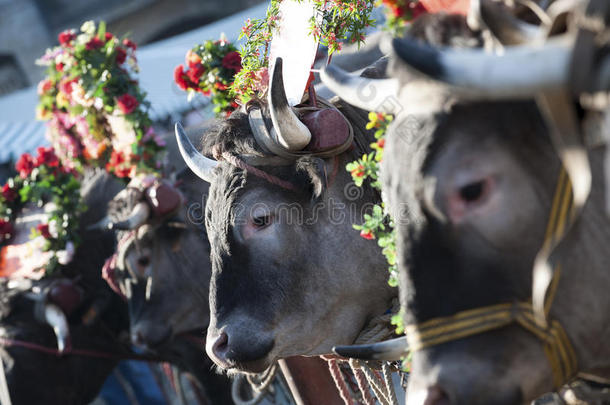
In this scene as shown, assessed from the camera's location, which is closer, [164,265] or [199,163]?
[199,163]

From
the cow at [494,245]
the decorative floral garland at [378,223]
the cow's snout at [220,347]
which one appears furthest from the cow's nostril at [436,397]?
the cow's snout at [220,347]

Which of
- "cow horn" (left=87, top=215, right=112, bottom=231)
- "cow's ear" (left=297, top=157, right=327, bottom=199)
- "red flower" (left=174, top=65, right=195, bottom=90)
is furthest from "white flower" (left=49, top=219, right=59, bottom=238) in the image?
"cow's ear" (left=297, top=157, right=327, bottom=199)

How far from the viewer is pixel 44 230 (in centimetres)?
575

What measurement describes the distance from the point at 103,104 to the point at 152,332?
1.62 meters

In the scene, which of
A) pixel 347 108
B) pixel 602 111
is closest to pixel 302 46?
pixel 347 108

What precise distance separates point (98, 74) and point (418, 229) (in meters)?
3.80

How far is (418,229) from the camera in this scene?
1997mm

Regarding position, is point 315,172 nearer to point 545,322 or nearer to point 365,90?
point 365,90

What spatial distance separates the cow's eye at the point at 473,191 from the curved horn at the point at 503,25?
1.22ft

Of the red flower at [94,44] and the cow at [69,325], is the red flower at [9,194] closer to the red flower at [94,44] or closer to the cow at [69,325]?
the cow at [69,325]

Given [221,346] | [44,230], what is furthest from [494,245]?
[44,230]

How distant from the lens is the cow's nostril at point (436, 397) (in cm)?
190

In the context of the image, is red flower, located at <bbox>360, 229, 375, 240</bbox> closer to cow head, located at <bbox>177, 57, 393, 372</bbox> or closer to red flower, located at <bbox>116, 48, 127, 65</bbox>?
cow head, located at <bbox>177, 57, 393, 372</bbox>

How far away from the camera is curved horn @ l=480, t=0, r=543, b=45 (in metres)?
1.87
